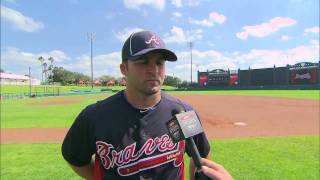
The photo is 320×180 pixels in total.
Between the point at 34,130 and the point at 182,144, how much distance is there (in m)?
13.0

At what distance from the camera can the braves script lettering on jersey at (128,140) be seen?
7.84ft

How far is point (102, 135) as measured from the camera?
242 cm

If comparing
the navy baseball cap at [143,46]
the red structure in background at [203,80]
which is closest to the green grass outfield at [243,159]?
the navy baseball cap at [143,46]

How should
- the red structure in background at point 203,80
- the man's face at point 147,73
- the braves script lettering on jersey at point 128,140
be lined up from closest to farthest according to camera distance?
1. the man's face at point 147,73
2. the braves script lettering on jersey at point 128,140
3. the red structure in background at point 203,80

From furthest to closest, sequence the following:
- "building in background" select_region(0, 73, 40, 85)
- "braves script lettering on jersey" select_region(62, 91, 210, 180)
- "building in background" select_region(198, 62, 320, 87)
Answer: "building in background" select_region(0, 73, 40, 85), "building in background" select_region(198, 62, 320, 87), "braves script lettering on jersey" select_region(62, 91, 210, 180)

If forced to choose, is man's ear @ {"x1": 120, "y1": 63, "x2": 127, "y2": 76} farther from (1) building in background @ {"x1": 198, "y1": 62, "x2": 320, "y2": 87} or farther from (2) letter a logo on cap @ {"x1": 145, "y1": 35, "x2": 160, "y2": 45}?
(1) building in background @ {"x1": 198, "y1": 62, "x2": 320, "y2": 87}

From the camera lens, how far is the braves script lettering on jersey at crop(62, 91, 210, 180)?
2.39 metres

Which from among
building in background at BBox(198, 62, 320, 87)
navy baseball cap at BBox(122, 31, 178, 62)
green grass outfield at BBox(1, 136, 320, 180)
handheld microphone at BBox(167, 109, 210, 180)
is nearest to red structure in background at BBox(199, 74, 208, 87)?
building in background at BBox(198, 62, 320, 87)

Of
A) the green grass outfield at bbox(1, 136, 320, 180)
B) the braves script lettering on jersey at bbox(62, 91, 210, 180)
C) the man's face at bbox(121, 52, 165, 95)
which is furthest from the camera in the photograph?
the green grass outfield at bbox(1, 136, 320, 180)

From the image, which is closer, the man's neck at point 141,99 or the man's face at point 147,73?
the man's face at point 147,73

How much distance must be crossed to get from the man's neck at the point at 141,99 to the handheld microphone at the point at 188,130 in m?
0.55

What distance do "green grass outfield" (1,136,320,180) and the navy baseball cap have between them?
467 cm

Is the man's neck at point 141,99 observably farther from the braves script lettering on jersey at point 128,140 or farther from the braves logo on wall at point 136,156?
the braves logo on wall at point 136,156

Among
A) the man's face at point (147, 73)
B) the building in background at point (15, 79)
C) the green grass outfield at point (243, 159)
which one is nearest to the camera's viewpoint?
the man's face at point (147, 73)
